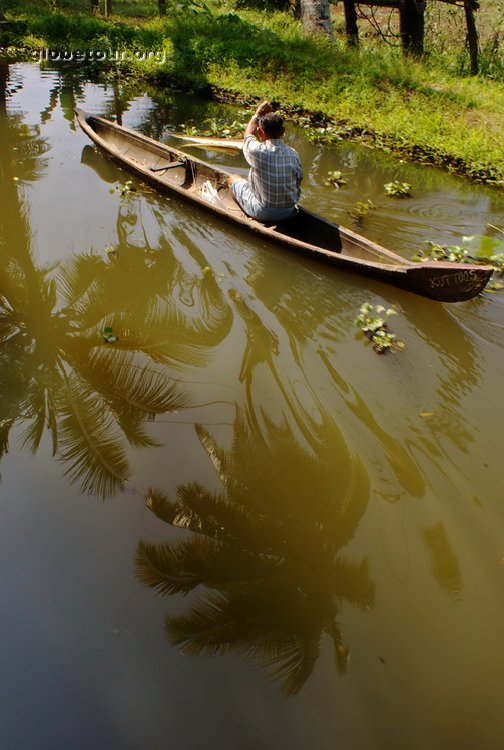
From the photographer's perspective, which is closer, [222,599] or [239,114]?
[222,599]

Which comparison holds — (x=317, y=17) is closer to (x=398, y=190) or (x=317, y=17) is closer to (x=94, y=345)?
(x=398, y=190)

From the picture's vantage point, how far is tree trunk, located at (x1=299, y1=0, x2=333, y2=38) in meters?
11.1

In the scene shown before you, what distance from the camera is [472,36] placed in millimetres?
9617

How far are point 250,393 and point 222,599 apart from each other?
5.24 ft

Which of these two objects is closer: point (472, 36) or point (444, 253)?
point (444, 253)

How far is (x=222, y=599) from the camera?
257 centimetres

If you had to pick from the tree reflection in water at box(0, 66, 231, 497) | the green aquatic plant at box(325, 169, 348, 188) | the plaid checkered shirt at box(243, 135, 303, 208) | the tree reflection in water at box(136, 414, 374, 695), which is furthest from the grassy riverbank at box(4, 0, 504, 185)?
the tree reflection in water at box(136, 414, 374, 695)

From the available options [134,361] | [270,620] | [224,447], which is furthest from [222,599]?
[134,361]

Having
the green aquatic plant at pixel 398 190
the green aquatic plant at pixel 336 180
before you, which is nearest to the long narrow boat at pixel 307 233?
the green aquatic plant at pixel 336 180

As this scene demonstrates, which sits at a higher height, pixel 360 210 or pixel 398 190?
pixel 398 190

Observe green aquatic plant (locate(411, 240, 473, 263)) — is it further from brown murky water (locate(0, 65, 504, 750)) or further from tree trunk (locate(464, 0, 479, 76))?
tree trunk (locate(464, 0, 479, 76))

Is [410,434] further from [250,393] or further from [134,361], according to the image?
[134,361]

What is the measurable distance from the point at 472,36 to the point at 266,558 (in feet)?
35.8

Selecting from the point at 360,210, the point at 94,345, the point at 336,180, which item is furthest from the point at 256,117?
the point at 94,345
